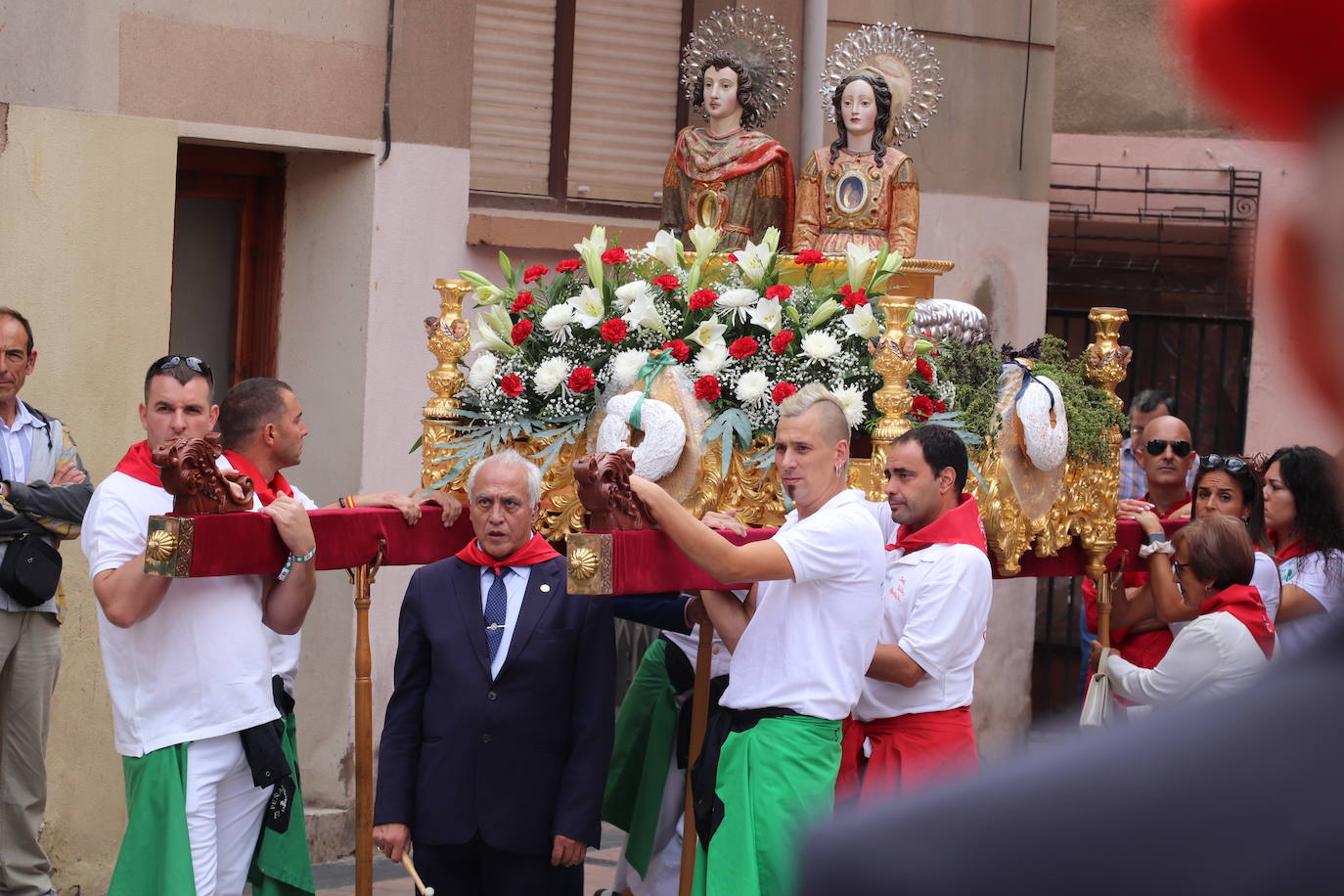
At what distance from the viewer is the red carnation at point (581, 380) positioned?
4980 mm

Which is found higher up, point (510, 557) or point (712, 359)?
point (712, 359)

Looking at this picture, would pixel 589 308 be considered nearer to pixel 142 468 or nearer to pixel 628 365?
pixel 628 365

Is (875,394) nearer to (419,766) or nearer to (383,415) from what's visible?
(419,766)

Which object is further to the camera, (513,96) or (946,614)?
(513,96)

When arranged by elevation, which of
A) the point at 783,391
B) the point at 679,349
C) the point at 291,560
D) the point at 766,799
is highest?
the point at 679,349

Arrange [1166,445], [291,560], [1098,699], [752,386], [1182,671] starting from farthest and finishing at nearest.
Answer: [1166,445]
[1098,699]
[1182,671]
[752,386]
[291,560]

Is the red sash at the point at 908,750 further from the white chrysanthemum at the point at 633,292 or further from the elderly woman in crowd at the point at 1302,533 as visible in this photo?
the white chrysanthemum at the point at 633,292

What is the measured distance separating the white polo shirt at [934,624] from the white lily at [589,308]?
1.16 meters

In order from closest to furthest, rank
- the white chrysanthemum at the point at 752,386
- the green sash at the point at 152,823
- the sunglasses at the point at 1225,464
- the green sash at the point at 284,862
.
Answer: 1. the green sash at the point at 152,823
2. the green sash at the point at 284,862
3. the white chrysanthemum at the point at 752,386
4. the sunglasses at the point at 1225,464

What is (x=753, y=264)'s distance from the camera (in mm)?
→ 5098

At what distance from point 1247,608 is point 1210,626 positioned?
7.5 inches

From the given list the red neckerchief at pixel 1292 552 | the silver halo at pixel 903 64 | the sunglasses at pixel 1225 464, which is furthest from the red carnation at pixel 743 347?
the red neckerchief at pixel 1292 552

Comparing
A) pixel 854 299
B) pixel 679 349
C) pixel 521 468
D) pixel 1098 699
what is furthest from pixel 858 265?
pixel 1098 699

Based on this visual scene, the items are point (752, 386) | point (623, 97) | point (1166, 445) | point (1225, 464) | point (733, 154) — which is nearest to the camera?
point (752, 386)
